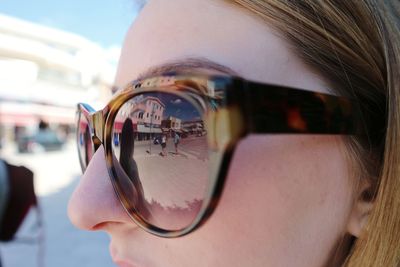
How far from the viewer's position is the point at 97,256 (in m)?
2.91

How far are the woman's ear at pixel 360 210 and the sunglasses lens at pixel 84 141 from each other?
59 centimetres

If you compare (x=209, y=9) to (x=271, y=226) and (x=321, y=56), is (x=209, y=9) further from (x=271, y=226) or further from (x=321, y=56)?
(x=271, y=226)

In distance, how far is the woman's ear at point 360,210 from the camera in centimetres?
56

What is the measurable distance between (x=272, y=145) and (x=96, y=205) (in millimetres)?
324

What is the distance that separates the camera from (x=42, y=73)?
18.0 m

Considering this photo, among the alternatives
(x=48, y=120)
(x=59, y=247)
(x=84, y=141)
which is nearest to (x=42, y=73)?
(x=48, y=120)

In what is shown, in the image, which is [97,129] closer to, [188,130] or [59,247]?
[188,130]

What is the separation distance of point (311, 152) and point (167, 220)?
24cm

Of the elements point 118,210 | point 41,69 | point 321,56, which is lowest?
point 118,210

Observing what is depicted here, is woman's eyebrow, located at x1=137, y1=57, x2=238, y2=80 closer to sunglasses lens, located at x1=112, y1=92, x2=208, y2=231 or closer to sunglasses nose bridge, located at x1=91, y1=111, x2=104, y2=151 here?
sunglasses lens, located at x1=112, y1=92, x2=208, y2=231

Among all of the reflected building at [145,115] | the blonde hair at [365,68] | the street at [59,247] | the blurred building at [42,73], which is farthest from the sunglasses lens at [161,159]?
the blurred building at [42,73]

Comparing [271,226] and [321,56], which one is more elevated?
[321,56]

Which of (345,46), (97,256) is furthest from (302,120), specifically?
(97,256)

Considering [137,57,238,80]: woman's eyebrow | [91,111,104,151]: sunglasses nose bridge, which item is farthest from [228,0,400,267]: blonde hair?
[91,111,104,151]: sunglasses nose bridge
